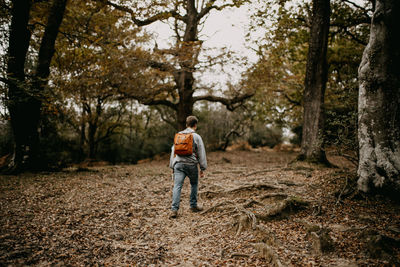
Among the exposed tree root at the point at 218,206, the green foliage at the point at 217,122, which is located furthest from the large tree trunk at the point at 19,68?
the green foliage at the point at 217,122

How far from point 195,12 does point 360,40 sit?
9.20m

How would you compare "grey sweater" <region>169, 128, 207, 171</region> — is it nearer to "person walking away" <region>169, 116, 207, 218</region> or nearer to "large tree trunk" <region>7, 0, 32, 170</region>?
"person walking away" <region>169, 116, 207, 218</region>

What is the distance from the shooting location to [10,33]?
8.44 m

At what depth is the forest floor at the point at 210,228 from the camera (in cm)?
324

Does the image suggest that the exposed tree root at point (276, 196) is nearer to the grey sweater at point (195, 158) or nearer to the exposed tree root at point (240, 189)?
the exposed tree root at point (240, 189)

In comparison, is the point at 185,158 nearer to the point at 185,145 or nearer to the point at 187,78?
the point at 185,145

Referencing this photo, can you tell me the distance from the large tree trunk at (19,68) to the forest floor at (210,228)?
2.75 m

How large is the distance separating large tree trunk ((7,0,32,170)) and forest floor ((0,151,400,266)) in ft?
9.02

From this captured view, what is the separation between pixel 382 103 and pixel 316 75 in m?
5.40

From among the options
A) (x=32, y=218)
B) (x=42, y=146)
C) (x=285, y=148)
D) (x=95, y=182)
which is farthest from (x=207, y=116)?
(x=32, y=218)

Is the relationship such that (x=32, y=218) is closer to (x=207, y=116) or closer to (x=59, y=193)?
(x=59, y=193)

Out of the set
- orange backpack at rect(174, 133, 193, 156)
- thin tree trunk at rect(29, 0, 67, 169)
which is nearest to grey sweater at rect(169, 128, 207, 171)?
orange backpack at rect(174, 133, 193, 156)

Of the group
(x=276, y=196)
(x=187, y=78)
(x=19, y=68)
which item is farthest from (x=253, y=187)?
(x=187, y=78)

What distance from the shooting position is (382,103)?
180 inches
